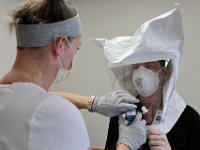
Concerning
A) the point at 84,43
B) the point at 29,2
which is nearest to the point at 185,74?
the point at 84,43

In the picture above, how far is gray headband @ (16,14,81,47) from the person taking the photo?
1.02m

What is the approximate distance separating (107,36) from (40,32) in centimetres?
163

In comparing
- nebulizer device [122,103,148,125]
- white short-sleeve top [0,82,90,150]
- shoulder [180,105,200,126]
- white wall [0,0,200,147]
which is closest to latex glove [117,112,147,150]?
nebulizer device [122,103,148,125]

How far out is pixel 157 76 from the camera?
1512 mm

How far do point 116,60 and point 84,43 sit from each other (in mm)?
1302

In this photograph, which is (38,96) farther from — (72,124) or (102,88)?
(102,88)

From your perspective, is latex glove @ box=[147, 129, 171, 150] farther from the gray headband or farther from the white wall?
the white wall

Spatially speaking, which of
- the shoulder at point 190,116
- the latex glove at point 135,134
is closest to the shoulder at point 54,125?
the latex glove at point 135,134

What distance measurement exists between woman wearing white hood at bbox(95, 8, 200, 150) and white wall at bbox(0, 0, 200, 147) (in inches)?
35.5

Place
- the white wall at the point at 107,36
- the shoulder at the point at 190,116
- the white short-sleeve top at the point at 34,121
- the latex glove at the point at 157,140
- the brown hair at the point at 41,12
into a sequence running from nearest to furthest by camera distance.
Result: the white short-sleeve top at the point at 34,121
the brown hair at the point at 41,12
the latex glove at the point at 157,140
the shoulder at the point at 190,116
the white wall at the point at 107,36

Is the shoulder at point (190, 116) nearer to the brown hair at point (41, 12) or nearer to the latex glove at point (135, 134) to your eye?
the latex glove at point (135, 134)

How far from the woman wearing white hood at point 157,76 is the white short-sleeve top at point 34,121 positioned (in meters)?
0.58

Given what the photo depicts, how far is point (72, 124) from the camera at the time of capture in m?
0.90

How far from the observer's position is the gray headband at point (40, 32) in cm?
102
